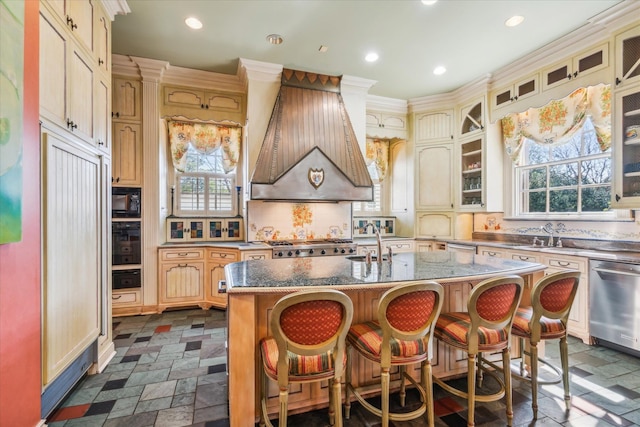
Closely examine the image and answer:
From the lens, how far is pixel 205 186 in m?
4.41

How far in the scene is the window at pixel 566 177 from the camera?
326 centimetres

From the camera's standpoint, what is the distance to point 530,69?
11.8 feet

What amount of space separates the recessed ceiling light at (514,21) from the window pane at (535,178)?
1.89 meters

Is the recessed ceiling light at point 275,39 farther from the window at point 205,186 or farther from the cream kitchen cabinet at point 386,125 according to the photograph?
the cream kitchen cabinet at point 386,125

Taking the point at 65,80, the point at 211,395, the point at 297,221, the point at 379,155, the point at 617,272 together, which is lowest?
the point at 211,395

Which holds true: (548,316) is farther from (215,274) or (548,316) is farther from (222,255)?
(215,274)

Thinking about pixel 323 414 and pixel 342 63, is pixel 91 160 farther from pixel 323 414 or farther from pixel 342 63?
pixel 342 63

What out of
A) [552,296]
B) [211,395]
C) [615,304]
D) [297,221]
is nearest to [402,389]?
[552,296]

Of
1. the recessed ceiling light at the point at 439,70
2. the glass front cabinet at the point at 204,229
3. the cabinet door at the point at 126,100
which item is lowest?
the glass front cabinet at the point at 204,229

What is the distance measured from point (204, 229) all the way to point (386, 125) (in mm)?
3322

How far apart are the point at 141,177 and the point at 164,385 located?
8.24 feet

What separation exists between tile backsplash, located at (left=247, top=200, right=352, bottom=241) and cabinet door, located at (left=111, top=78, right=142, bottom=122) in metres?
1.78

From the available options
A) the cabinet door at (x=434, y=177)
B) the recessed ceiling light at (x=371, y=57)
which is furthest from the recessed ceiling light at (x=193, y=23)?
the cabinet door at (x=434, y=177)

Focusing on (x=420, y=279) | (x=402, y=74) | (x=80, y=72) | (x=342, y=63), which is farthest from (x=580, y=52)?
(x=80, y=72)
